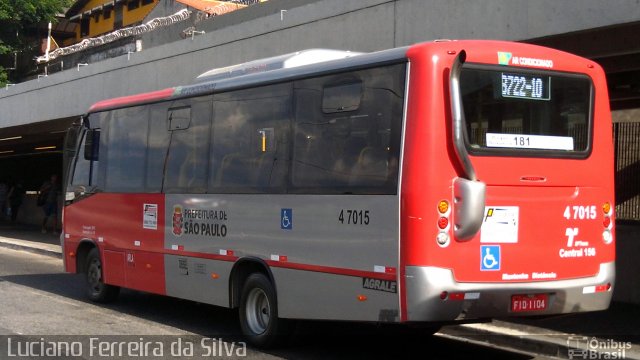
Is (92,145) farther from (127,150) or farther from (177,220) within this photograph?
(177,220)

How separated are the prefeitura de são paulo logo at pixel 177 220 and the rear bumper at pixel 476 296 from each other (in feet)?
13.8

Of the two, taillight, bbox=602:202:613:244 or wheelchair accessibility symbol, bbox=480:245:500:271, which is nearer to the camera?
wheelchair accessibility symbol, bbox=480:245:500:271

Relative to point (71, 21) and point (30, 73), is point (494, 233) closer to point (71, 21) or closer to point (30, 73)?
point (30, 73)

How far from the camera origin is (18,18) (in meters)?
46.2

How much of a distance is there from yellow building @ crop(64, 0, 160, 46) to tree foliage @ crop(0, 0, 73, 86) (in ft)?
32.2

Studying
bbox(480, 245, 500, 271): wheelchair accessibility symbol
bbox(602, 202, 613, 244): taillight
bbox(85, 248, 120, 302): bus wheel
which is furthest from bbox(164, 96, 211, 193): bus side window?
bbox(602, 202, 613, 244): taillight

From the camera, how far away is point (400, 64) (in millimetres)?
7355

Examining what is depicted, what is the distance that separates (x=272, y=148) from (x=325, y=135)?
922 millimetres

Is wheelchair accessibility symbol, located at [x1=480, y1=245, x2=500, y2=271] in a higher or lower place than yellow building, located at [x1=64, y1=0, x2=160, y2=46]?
lower

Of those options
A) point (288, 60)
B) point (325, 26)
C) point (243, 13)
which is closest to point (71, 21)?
point (243, 13)

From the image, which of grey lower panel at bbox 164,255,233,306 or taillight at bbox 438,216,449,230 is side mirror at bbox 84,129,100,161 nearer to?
grey lower panel at bbox 164,255,233,306

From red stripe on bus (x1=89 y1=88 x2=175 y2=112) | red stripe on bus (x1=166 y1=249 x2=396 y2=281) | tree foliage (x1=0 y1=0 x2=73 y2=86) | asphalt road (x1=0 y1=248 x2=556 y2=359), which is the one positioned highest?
tree foliage (x1=0 y1=0 x2=73 y2=86)

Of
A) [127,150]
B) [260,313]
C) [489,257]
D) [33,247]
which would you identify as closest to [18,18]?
[33,247]

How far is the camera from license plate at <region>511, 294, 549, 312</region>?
23.9ft
